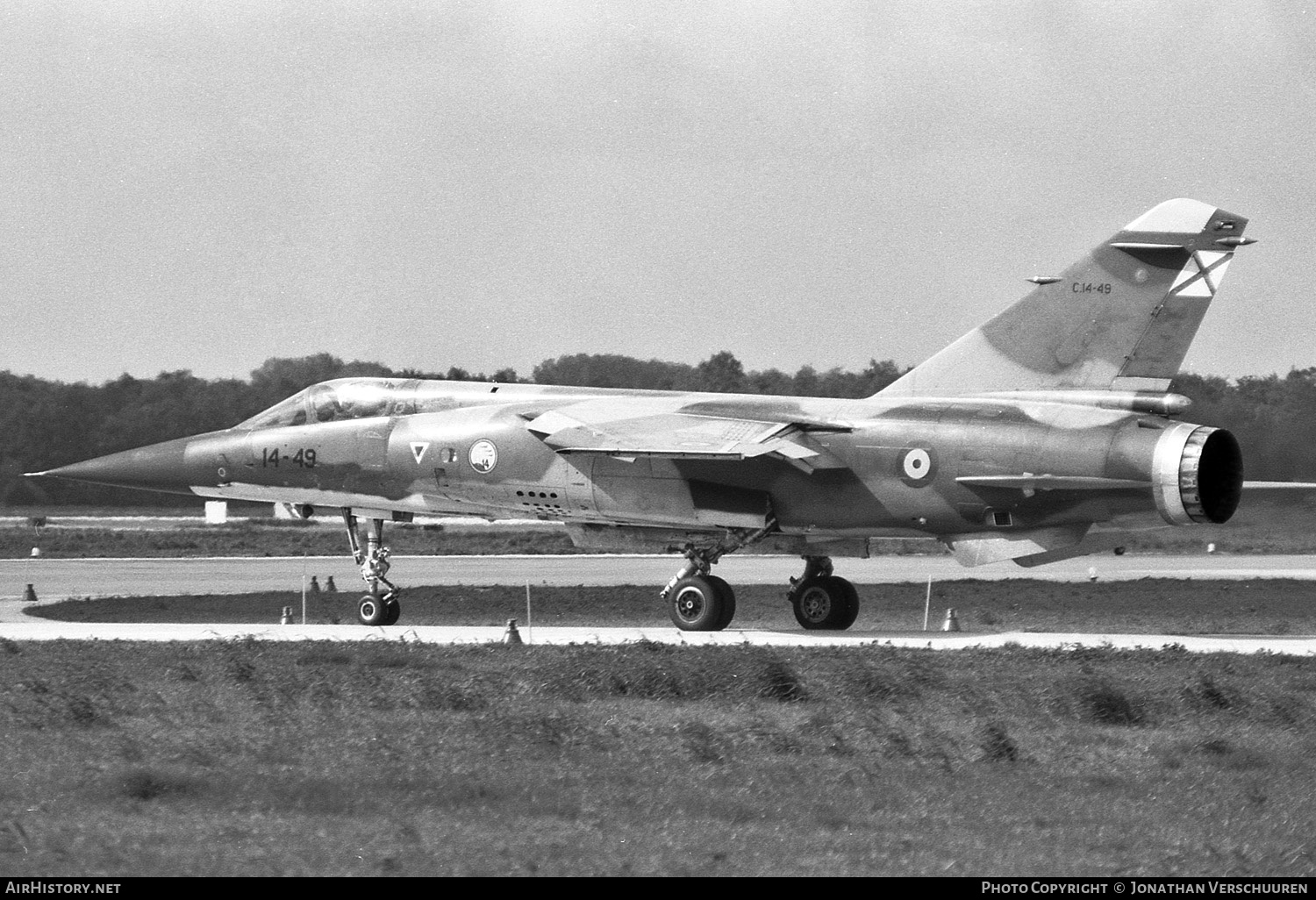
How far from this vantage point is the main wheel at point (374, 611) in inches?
802

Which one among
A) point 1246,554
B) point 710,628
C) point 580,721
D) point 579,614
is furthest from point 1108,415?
point 1246,554

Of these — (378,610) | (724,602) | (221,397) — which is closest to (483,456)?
(378,610)

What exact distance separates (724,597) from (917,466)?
2950 mm

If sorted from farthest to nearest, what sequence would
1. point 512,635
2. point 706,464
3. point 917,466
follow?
1. point 706,464
2. point 917,466
3. point 512,635

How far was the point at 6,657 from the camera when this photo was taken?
52.2 feet

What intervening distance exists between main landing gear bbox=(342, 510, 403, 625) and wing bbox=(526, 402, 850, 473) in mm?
2946

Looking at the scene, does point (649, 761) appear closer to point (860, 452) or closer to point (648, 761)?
point (648, 761)

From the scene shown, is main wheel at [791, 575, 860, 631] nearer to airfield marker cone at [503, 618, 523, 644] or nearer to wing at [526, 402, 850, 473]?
wing at [526, 402, 850, 473]

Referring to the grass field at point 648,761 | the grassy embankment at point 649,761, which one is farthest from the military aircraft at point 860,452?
the grassy embankment at point 649,761

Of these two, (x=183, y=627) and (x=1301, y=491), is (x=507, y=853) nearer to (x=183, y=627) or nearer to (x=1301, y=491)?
(x=183, y=627)

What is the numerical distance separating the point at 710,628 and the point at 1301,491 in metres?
17.2

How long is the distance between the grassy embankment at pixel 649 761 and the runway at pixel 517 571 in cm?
1338

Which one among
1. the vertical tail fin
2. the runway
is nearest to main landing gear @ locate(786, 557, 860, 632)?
the vertical tail fin

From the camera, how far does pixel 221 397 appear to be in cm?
4303
